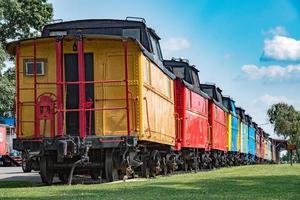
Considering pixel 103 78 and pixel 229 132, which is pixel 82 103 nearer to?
pixel 103 78

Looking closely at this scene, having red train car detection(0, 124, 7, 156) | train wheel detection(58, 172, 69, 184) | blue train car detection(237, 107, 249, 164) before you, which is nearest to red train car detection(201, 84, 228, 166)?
blue train car detection(237, 107, 249, 164)

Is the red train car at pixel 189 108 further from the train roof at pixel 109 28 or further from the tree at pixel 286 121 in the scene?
the tree at pixel 286 121

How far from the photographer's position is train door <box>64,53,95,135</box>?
46.7 feet

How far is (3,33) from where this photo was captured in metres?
38.4

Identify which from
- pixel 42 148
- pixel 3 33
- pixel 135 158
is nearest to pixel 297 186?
pixel 135 158

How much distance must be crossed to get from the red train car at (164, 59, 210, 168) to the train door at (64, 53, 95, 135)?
721 cm

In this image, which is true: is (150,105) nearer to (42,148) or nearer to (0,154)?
(42,148)

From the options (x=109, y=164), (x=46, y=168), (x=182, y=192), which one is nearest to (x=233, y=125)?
(x=109, y=164)

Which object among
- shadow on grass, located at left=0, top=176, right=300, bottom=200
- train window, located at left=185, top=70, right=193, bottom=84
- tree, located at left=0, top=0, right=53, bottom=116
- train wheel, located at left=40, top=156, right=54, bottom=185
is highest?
tree, located at left=0, top=0, right=53, bottom=116

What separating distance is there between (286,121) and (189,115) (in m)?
57.5

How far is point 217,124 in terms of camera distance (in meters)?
30.8

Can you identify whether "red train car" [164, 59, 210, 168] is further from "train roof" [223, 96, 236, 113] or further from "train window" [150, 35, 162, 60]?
"train roof" [223, 96, 236, 113]

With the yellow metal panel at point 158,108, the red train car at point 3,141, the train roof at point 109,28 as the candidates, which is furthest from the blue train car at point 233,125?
the train roof at point 109,28

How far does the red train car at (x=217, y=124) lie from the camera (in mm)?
29000
